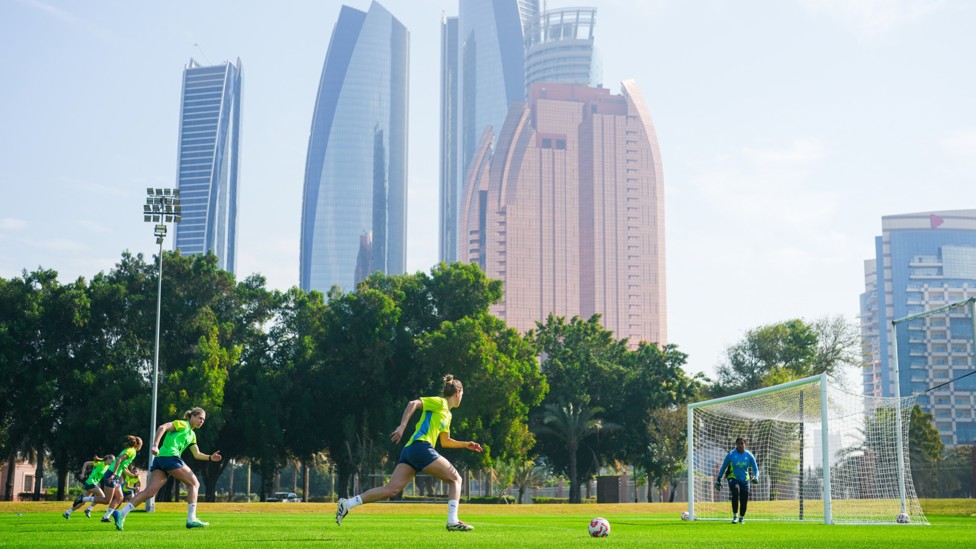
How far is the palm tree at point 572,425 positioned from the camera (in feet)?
220

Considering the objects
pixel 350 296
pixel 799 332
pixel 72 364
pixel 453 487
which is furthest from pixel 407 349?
pixel 453 487

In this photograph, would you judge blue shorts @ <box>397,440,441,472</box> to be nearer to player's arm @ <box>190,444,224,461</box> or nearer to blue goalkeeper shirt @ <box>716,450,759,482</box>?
player's arm @ <box>190,444,224,461</box>

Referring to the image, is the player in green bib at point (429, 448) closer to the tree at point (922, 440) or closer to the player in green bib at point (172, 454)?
the player in green bib at point (172, 454)

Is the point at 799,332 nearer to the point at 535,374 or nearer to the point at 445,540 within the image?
the point at 535,374

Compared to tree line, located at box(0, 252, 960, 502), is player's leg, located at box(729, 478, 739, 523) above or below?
below

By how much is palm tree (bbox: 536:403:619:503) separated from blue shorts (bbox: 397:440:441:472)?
5430 centimetres

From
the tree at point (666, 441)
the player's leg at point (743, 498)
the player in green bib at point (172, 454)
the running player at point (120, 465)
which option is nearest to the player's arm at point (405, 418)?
the player in green bib at point (172, 454)

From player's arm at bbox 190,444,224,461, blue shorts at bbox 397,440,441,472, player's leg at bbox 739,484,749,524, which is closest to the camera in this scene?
blue shorts at bbox 397,440,441,472

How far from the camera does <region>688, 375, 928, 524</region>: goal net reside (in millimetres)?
25422

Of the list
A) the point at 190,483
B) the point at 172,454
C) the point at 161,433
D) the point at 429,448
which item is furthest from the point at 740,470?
the point at 161,433

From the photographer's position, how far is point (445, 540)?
12.5 meters

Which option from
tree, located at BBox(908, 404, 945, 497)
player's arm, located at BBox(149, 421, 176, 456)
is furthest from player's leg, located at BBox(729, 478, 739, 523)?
tree, located at BBox(908, 404, 945, 497)

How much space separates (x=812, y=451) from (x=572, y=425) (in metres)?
29.9

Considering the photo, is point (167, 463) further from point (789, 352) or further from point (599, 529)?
point (789, 352)
